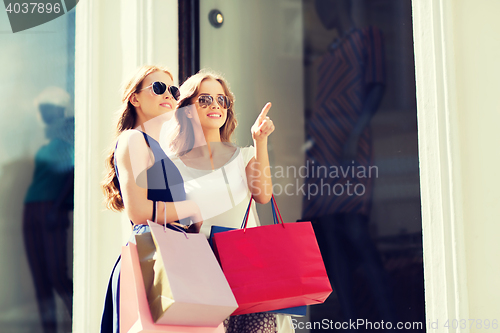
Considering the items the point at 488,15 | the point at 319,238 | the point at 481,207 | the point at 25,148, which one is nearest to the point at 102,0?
the point at 25,148

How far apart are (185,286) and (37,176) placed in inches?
81.7

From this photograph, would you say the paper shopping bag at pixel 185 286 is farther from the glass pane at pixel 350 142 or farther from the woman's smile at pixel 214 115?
the glass pane at pixel 350 142

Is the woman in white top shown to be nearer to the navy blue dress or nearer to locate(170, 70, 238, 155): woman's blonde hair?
→ locate(170, 70, 238, 155): woman's blonde hair

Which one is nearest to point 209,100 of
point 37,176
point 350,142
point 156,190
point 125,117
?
point 125,117

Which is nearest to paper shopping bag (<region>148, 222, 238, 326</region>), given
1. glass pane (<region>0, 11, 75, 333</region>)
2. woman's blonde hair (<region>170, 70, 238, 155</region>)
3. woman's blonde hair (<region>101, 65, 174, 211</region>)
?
woman's blonde hair (<region>101, 65, 174, 211</region>)

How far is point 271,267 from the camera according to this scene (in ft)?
5.10

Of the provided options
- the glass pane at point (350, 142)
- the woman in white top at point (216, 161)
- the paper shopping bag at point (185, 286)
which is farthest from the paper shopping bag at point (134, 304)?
the glass pane at point (350, 142)

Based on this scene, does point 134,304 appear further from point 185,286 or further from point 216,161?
point 216,161

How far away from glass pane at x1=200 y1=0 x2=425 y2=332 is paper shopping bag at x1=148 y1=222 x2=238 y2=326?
111cm

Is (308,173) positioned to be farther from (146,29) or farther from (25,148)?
(25,148)

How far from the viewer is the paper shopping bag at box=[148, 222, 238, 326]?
4.26 ft

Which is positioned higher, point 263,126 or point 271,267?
point 263,126

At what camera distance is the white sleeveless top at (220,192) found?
1771mm

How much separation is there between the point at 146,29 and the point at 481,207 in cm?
220
